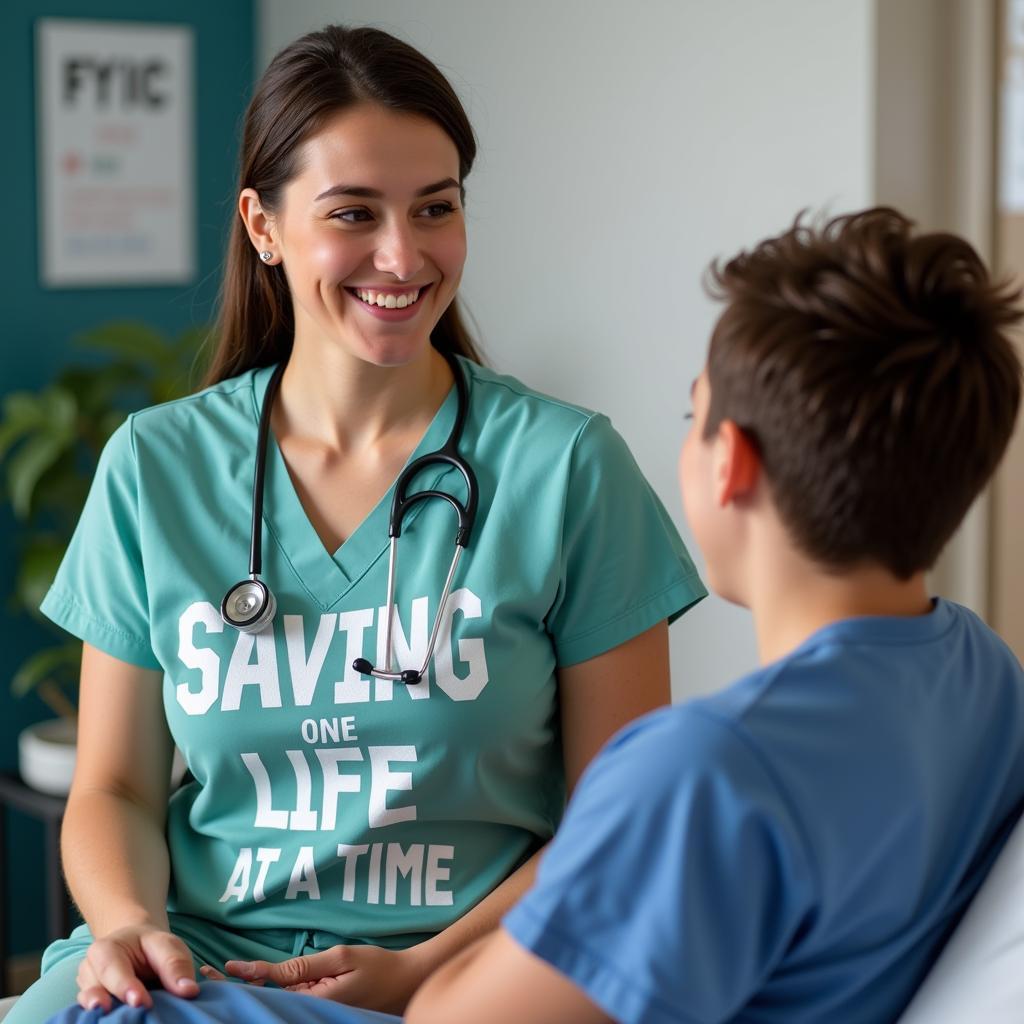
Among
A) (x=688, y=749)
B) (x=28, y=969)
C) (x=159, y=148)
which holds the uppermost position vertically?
(x=159, y=148)

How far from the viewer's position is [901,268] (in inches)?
35.1

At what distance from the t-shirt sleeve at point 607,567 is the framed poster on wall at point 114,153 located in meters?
1.96

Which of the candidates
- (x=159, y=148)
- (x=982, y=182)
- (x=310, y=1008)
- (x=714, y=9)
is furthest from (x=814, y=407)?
(x=159, y=148)

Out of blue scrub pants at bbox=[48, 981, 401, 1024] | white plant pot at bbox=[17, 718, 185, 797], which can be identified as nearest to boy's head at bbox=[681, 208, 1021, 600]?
blue scrub pants at bbox=[48, 981, 401, 1024]

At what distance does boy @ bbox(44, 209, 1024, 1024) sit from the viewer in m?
0.80

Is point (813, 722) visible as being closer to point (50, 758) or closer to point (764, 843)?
point (764, 843)

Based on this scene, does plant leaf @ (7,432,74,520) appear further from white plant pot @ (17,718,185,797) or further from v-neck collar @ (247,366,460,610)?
v-neck collar @ (247,366,460,610)

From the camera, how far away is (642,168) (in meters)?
2.56

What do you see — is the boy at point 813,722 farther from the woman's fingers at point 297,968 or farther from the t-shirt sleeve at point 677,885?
the woman's fingers at point 297,968

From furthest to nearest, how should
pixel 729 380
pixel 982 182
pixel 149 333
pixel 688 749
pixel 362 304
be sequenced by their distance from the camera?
pixel 149 333, pixel 982 182, pixel 362 304, pixel 729 380, pixel 688 749

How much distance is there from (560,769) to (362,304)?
1.70 ft

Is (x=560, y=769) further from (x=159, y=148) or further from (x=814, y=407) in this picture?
(x=159, y=148)

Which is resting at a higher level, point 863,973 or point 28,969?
point 863,973

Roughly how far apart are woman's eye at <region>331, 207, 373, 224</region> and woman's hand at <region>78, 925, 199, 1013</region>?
2.27 ft
